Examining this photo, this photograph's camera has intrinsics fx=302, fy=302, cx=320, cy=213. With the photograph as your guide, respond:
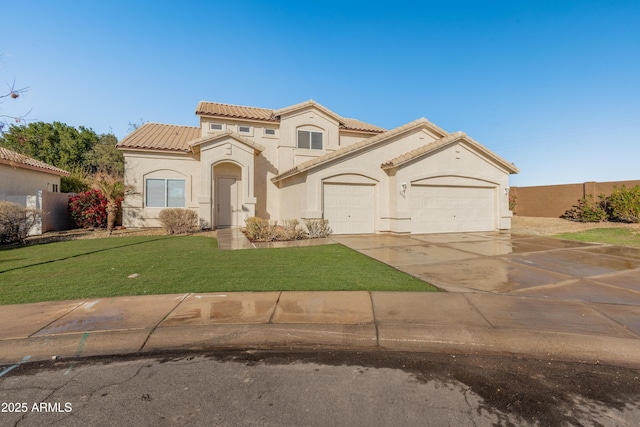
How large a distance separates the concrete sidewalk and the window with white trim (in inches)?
524

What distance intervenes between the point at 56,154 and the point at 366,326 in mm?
48925

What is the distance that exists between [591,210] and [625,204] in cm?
178

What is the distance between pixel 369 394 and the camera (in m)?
2.96

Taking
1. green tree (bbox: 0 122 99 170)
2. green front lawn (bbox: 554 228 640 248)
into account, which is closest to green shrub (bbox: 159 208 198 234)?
green front lawn (bbox: 554 228 640 248)

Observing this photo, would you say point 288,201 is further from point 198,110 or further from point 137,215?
point 137,215

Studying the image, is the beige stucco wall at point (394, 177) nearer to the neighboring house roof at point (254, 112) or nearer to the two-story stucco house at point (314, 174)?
the two-story stucco house at point (314, 174)

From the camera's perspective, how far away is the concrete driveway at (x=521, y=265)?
5.98m

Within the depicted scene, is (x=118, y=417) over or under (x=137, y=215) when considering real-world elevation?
under

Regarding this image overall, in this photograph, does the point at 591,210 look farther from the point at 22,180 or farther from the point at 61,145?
the point at 61,145

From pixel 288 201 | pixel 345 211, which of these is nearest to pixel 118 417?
pixel 345 211

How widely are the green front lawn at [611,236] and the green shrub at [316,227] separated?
10430 mm

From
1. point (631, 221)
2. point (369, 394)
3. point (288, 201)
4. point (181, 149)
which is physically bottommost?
point (369, 394)

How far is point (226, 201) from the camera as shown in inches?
691

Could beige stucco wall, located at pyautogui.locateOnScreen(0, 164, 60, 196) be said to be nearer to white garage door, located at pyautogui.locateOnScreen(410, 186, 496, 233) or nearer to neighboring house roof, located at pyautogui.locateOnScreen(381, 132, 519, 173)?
neighboring house roof, located at pyautogui.locateOnScreen(381, 132, 519, 173)
